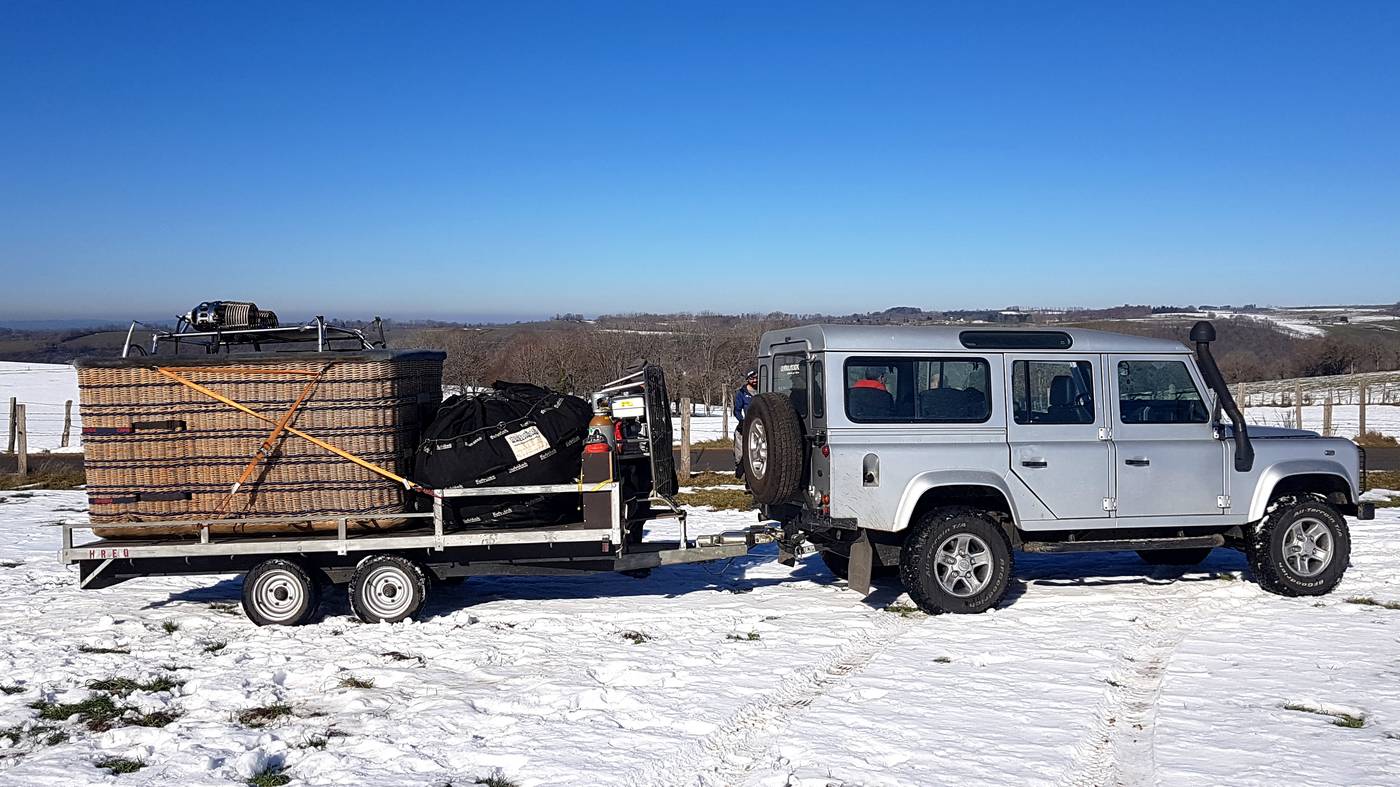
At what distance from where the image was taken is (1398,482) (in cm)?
1712

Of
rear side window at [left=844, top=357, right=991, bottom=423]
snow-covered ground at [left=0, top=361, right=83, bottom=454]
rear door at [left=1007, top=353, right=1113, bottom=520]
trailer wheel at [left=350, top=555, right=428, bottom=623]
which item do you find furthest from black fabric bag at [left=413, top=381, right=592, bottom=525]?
snow-covered ground at [left=0, top=361, right=83, bottom=454]

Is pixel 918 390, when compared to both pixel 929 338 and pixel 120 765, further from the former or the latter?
pixel 120 765

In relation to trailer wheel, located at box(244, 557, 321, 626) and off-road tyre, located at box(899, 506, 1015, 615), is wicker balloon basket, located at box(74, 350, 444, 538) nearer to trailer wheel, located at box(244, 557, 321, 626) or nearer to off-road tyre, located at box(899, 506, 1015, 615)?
trailer wheel, located at box(244, 557, 321, 626)

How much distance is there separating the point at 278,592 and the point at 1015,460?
18.2 ft

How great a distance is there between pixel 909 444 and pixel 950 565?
0.98m

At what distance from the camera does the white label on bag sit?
822 cm

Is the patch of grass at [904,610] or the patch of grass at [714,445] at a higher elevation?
the patch of grass at [714,445]

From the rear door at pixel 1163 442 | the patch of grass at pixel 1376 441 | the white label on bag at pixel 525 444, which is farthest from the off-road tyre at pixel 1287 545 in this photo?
the patch of grass at pixel 1376 441

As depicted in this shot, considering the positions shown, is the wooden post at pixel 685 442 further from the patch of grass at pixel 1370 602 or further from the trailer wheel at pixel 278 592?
the patch of grass at pixel 1370 602

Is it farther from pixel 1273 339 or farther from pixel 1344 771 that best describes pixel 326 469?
pixel 1273 339

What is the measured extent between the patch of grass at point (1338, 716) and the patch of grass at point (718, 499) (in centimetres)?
872

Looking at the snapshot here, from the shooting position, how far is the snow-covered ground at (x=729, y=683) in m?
5.43

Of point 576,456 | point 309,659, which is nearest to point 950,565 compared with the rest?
point 576,456

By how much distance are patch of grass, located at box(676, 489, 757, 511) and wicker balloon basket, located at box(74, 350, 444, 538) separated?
23.0 feet
